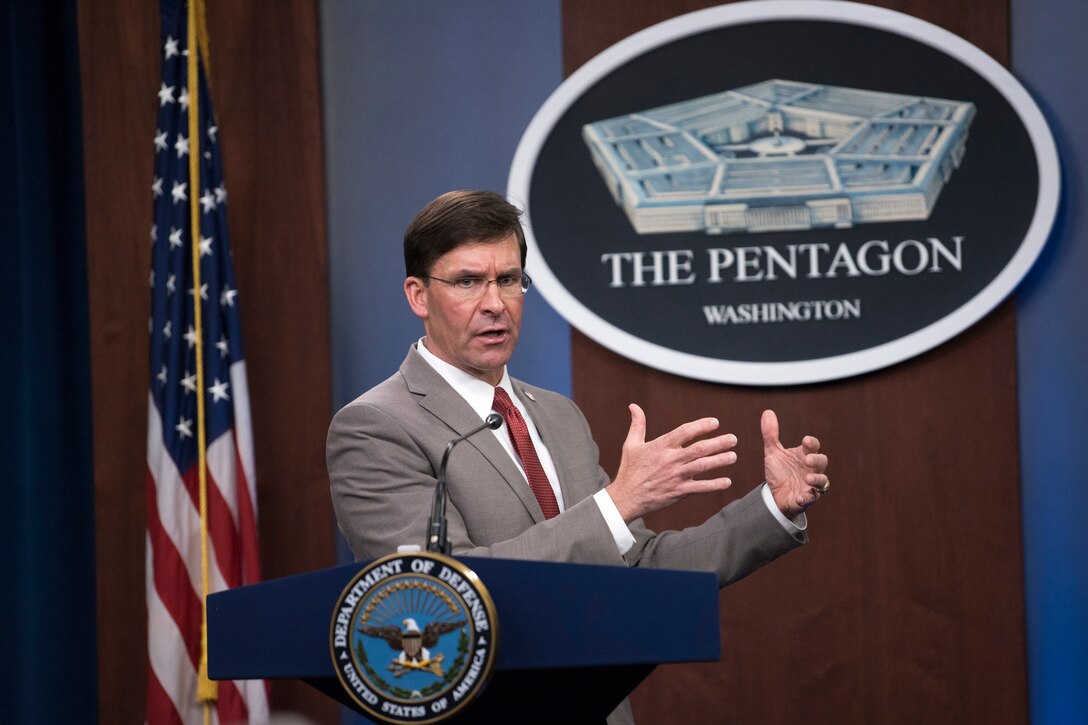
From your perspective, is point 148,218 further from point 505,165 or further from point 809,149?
point 809,149

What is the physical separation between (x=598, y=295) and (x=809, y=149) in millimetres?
711

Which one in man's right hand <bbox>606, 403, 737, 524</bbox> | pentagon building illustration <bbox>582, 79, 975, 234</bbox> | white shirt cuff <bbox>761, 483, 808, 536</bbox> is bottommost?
white shirt cuff <bbox>761, 483, 808, 536</bbox>

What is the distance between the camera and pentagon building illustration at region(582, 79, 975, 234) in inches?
125

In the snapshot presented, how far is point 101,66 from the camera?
3.49 m

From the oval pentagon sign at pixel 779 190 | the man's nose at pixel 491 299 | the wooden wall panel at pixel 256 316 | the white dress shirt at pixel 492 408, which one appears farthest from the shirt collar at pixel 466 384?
the wooden wall panel at pixel 256 316

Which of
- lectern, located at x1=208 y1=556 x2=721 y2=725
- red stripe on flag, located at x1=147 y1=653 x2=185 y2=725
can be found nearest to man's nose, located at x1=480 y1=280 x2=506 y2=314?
lectern, located at x1=208 y1=556 x2=721 y2=725

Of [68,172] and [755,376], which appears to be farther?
[68,172]

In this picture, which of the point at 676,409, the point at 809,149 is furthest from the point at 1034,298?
the point at 676,409

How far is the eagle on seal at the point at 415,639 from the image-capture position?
129 centimetres

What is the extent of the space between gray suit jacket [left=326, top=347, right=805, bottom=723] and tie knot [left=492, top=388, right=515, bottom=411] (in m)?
0.08

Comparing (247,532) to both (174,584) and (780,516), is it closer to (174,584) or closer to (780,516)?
(174,584)

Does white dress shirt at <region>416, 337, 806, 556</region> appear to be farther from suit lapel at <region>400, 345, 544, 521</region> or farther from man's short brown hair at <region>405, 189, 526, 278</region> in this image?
man's short brown hair at <region>405, 189, 526, 278</region>

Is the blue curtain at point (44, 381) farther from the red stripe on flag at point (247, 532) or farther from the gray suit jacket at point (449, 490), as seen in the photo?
the gray suit jacket at point (449, 490)

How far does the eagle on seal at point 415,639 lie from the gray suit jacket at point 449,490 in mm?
471
